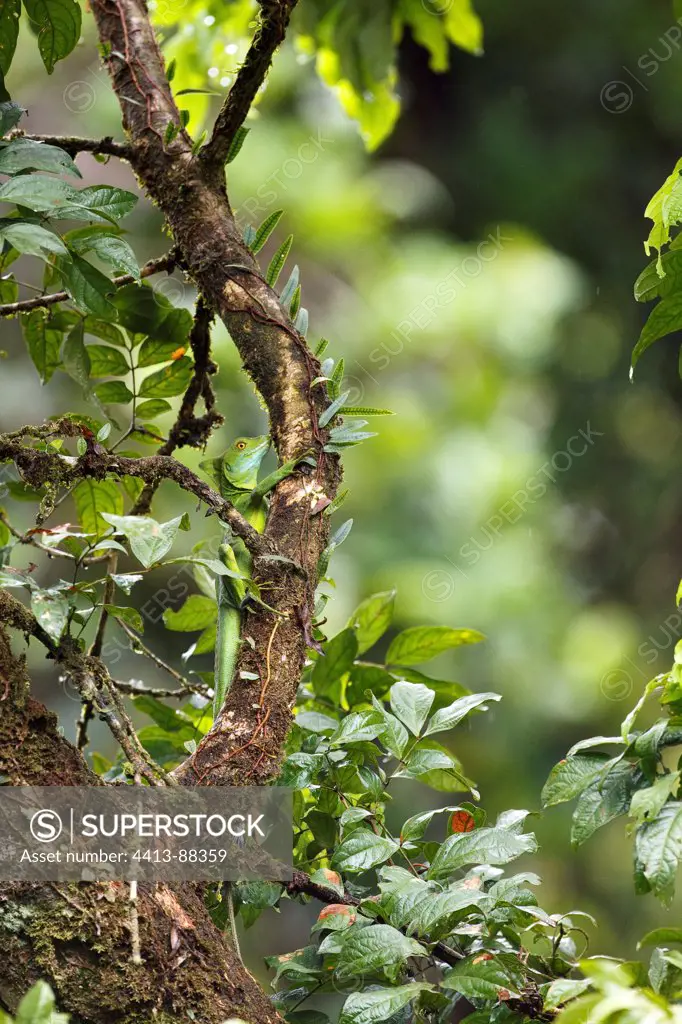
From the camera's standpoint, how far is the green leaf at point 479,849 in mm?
783

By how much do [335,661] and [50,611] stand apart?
14.4 inches

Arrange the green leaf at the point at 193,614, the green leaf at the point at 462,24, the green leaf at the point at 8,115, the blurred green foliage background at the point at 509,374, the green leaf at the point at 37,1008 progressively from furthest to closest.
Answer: the blurred green foliage background at the point at 509,374 < the green leaf at the point at 462,24 < the green leaf at the point at 193,614 < the green leaf at the point at 8,115 < the green leaf at the point at 37,1008

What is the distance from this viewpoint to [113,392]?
3.54ft

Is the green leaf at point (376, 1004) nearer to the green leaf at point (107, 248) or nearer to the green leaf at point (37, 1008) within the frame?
the green leaf at point (37, 1008)

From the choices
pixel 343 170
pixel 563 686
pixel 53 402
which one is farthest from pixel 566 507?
pixel 53 402

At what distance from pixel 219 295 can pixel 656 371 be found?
3.96 m

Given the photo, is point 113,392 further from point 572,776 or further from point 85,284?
point 572,776

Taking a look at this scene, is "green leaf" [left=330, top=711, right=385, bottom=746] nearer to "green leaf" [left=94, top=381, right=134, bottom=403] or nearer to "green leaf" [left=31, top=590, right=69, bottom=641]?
"green leaf" [left=31, top=590, right=69, bottom=641]

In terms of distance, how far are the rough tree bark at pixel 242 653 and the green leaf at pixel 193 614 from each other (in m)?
0.14

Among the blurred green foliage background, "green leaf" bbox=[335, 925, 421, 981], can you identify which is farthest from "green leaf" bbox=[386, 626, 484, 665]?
the blurred green foliage background

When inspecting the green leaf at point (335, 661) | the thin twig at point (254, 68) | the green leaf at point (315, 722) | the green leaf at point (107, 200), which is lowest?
the green leaf at point (315, 722)

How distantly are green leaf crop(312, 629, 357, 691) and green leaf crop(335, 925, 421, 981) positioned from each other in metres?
0.32

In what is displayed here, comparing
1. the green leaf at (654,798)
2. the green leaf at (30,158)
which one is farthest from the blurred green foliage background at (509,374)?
the green leaf at (654,798)

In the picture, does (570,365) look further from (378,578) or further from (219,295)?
(219,295)
